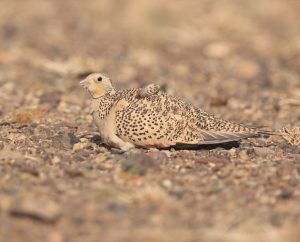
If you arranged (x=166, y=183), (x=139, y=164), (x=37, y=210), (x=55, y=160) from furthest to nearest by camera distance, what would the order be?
(x=55, y=160)
(x=139, y=164)
(x=166, y=183)
(x=37, y=210)

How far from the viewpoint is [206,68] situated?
14555 mm

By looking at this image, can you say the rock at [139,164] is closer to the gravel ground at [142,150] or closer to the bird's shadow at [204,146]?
the gravel ground at [142,150]

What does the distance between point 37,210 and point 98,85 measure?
117 inches

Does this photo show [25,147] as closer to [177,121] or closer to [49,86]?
[177,121]

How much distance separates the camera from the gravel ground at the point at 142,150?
5176mm

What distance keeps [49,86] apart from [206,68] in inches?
164

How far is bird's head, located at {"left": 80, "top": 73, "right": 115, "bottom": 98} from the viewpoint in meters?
7.84

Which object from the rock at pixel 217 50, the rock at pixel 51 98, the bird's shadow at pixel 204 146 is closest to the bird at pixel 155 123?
the bird's shadow at pixel 204 146

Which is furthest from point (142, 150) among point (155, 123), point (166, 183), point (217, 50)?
point (217, 50)

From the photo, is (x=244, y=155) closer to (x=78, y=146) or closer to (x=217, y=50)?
(x=78, y=146)

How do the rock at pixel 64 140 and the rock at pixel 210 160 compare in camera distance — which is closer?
the rock at pixel 210 160

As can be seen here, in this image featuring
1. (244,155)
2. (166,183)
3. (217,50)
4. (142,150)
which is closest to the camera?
(166,183)

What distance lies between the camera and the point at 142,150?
732 cm

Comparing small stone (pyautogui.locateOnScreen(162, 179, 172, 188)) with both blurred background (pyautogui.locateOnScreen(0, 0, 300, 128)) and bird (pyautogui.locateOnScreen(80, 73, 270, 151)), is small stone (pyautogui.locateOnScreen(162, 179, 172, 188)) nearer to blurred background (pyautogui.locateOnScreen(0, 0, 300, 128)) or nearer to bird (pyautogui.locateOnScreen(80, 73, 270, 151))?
bird (pyautogui.locateOnScreen(80, 73, 270, 151))
